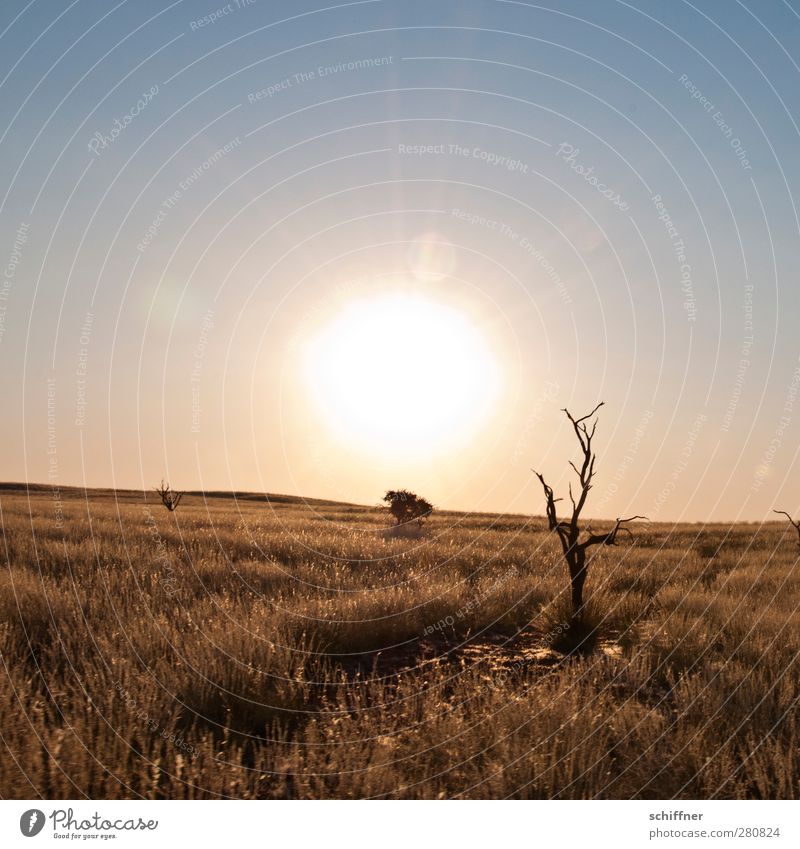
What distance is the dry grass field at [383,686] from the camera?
15.7 ft

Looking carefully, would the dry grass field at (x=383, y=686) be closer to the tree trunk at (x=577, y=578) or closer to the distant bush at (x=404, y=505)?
the tree trunk at (x=577, y=578)

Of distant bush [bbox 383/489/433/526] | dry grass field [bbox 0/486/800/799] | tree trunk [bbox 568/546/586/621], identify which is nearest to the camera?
dry grass field [bbox 0/486/800/799]

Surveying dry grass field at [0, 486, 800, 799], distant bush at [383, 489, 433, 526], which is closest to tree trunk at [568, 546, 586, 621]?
dry grass field at [0, 486, 800, 799]

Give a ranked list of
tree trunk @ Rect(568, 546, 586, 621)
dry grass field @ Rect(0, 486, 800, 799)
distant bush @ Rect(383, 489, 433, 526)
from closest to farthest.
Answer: dry grass field @ Rect(0, 486, 800, 799)
tree trunk @ Rect(568, 546, 586, 621)
distant bush @ Rect(383, 489, 433, 526)

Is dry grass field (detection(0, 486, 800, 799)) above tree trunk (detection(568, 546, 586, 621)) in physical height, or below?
below

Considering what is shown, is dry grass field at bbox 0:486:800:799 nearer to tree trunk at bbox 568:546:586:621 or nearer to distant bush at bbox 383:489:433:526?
tree trunk at bbox 568:546:586:621

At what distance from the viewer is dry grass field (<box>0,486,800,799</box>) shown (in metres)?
4.78

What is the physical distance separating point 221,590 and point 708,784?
778 cm

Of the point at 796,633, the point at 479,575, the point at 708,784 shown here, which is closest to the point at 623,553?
the point at 479,575

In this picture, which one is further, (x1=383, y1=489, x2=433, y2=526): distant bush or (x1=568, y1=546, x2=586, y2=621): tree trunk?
(x1=383, y1=489, x2=433, y2=526): distant bush

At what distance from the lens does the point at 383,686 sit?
7.15 metres

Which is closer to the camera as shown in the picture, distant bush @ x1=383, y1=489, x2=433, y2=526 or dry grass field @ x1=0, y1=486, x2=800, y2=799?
dry grass field @ x1=0, y1=486, x2=800, y2=799

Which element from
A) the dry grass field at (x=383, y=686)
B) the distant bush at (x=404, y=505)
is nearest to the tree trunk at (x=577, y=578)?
the dry grass field at (x=383, y=686)

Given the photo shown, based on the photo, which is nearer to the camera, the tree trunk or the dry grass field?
the dry grass field
